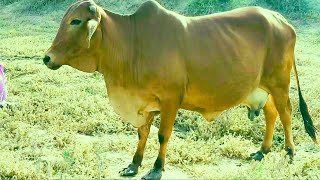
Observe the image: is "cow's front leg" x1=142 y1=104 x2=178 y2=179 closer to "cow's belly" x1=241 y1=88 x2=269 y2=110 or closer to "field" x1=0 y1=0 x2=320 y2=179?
"field" x1=0 y1=0 x2=320 y2=179

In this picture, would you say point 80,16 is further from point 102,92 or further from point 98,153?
point 102,92

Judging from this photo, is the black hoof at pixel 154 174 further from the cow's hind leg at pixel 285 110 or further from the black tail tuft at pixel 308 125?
the black tail tuft at pixel 308 125

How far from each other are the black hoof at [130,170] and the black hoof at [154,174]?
0.20 m

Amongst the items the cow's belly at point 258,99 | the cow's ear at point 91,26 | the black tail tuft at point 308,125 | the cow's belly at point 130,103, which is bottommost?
the black tail tuft at point 308,125

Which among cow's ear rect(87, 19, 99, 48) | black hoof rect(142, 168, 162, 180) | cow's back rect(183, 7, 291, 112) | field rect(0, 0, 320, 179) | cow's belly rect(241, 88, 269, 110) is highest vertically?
cow's ear rect(87, 19, 99, 48)

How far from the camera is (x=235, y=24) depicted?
16.5ft

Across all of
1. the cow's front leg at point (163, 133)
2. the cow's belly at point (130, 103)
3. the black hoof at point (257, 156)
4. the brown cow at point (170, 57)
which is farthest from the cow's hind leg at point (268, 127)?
the cow's belly at point (130, 103)

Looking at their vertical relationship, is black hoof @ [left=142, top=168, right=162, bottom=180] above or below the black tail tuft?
below

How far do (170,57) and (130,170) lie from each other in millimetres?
1200

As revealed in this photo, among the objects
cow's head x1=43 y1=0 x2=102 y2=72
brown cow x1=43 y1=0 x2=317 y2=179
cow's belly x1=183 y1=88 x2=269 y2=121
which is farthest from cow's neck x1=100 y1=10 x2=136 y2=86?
cow's belly x1=183 y1=88 x2=269 y2=121

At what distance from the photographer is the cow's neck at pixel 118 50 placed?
4539 mm

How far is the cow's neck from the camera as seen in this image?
14.9 ft

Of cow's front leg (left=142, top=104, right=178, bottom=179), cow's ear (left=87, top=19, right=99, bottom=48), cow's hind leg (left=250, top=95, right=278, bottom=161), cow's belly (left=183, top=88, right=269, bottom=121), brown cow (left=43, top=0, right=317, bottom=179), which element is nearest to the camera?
cow's ear (left=87, top=19, right=99, bottom=48)

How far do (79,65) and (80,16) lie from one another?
0.44 m
